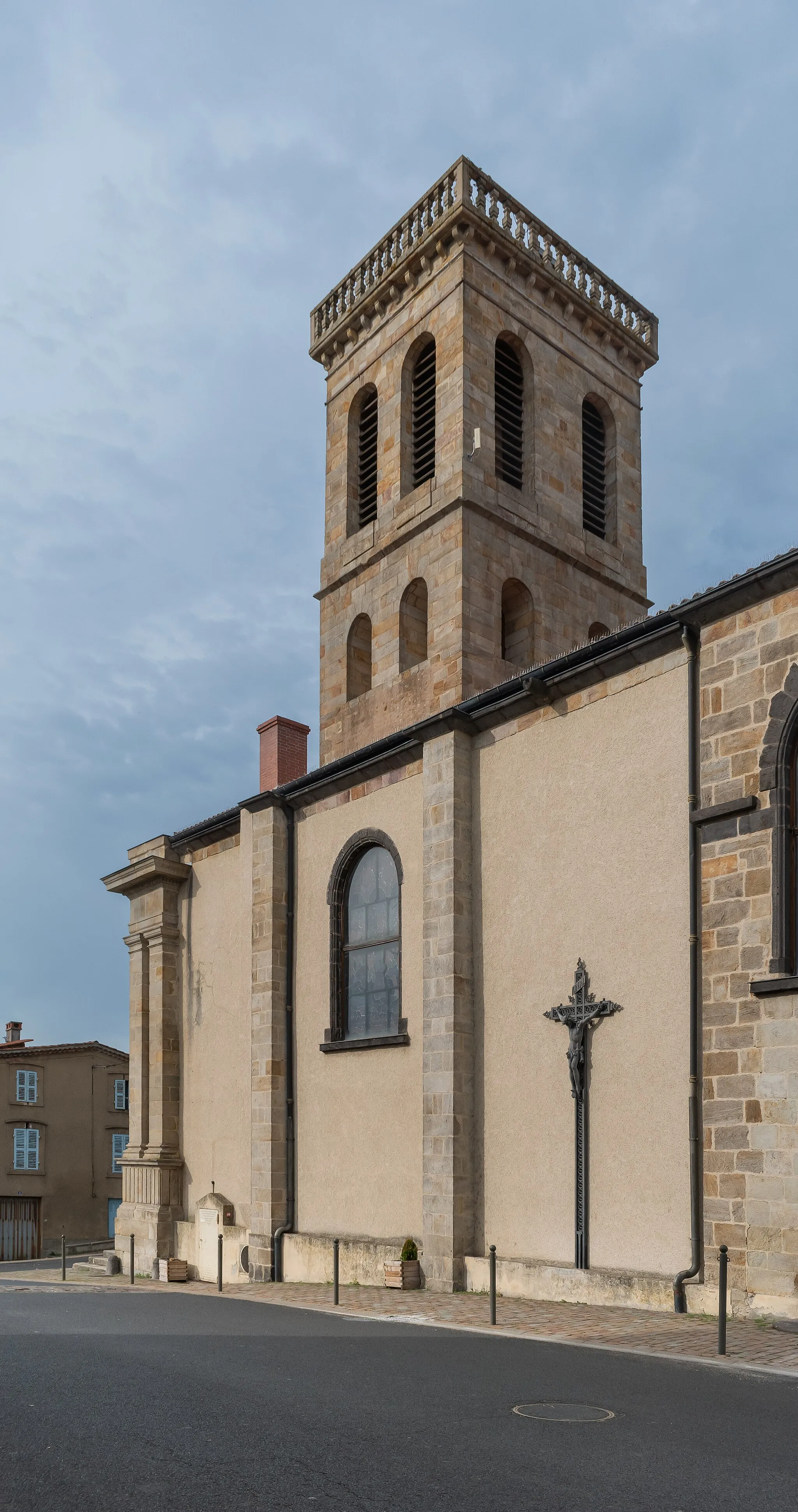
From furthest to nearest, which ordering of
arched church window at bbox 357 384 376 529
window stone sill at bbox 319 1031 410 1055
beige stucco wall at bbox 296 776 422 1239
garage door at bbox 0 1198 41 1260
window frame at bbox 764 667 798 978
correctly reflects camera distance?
garage door at bbox 0 1198 41 1260
arched church window at bbox 357 384 376 529
window stone sill at bbox 319 1031 410 1055
beige stucco wall at bbox 296 776 422 1239
window frame at bbox 764 667 798 978

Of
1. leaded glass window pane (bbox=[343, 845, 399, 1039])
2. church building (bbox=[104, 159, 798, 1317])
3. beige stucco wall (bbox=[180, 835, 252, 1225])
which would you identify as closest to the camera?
church building (bbox=[104, 159, 798, 1317])

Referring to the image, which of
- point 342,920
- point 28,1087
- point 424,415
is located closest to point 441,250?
point 424,415

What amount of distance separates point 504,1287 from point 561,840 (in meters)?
5.19

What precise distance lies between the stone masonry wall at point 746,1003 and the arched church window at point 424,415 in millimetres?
12933

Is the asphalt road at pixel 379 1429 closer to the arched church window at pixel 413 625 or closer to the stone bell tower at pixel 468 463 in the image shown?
the stone bell tower at pixel 468 463

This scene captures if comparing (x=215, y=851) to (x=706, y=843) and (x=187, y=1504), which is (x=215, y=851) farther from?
(x=187, y=1504)

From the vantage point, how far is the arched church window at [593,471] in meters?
26.4

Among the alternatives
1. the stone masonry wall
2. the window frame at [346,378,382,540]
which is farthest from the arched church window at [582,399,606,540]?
the stone masonry wall

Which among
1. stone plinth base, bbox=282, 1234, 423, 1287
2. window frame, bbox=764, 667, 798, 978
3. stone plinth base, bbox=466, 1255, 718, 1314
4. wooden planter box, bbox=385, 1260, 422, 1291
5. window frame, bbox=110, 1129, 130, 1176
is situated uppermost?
window frame, bbox=764, 667, 798, 978

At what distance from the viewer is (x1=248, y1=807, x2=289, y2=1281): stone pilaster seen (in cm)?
1909

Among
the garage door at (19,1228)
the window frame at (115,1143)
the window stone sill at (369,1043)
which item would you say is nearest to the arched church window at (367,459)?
the window stone sill at (369,1043)

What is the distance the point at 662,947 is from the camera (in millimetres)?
13148

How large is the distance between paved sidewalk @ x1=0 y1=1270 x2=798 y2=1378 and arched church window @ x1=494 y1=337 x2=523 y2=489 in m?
15.5

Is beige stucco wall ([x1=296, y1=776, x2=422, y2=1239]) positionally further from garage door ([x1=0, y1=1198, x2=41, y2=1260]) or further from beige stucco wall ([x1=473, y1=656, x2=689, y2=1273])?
garage door ([x1=0, y1=1198, x2=41, y2=1260])
